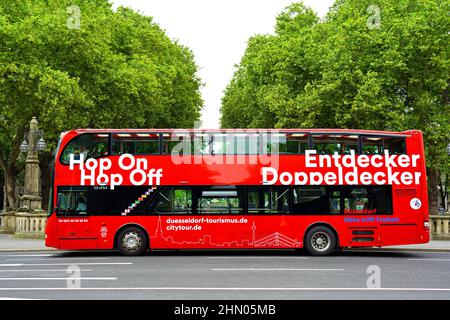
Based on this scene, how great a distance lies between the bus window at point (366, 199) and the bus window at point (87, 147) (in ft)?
25.4

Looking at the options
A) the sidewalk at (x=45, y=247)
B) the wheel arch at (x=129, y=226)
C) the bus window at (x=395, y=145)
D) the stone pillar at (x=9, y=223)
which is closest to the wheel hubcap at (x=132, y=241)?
the wheel arch at (x=129, y=226)

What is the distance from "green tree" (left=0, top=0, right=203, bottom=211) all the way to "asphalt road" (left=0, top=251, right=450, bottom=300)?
12728 millimetres

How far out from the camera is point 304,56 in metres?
33.2

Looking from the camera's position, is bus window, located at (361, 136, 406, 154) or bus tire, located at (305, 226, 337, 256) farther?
bus window, located at (361, 136, 406, 154)

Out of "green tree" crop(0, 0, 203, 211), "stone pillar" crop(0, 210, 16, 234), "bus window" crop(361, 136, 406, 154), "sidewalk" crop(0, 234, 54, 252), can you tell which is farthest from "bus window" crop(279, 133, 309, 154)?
"stone pillar" crop(0, 210, 16, 234)

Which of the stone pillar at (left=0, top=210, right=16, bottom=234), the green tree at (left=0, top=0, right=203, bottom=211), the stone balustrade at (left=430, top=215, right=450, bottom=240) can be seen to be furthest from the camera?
the stone pillar at (left=0, top=210, right=16, bottom=234)

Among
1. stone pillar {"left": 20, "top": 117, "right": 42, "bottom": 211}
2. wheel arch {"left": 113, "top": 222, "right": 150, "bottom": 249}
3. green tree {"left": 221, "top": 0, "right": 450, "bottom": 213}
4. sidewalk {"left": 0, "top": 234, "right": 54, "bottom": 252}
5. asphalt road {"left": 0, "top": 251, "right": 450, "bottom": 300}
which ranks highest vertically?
green tree {"left": 221, "top": 0, "right": 450, "bottom": 213}

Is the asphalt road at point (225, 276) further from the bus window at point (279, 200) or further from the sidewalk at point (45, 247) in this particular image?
the sidewalk at point (45, 247)

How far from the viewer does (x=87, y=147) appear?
689 inches

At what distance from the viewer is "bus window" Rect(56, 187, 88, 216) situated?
57.7ft

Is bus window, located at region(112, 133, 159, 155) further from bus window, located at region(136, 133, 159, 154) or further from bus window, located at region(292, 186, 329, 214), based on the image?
bus window, located at region(292, 186, 329, 214)

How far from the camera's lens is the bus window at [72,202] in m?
17.6

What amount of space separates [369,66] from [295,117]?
4.99m
